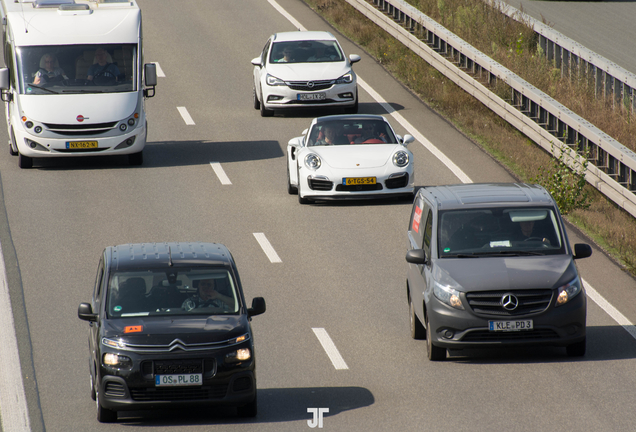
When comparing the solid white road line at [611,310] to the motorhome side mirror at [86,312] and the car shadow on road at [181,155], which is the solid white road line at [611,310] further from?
the car shadow on road at [181,155]

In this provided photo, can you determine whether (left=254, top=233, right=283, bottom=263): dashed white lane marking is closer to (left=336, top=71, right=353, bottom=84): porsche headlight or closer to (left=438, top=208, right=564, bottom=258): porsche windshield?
(left=438, top=208, right=564, bottom=258): porsche windshield

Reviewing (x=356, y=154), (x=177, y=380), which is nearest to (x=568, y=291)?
(x=177, y=380)

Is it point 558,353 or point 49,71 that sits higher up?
point 49,71

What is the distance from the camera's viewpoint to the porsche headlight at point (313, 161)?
19.3 meters

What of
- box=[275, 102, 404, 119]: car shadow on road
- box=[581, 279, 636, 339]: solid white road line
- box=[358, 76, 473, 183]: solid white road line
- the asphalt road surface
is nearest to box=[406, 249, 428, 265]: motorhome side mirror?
the asphalt road surface

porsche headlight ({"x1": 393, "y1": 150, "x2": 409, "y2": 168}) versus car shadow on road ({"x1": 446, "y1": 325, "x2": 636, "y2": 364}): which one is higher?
car shadow on road ({"x1": 446, "y1": 325, "x2": 636, "y2": 364})

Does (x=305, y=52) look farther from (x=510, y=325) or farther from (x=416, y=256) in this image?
(x=510, y=325)

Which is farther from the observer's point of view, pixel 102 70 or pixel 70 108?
pixel 102 70

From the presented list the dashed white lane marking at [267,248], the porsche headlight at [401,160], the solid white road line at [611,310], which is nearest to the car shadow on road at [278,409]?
the solid white road line at [611,310]

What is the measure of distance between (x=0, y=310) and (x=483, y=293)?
19.6ft

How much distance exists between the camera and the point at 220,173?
21719 mm

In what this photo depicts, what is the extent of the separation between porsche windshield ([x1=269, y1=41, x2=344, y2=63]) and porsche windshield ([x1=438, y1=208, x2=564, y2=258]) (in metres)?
14.3

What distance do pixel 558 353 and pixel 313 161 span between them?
803cm

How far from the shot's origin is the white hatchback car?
998 inches
